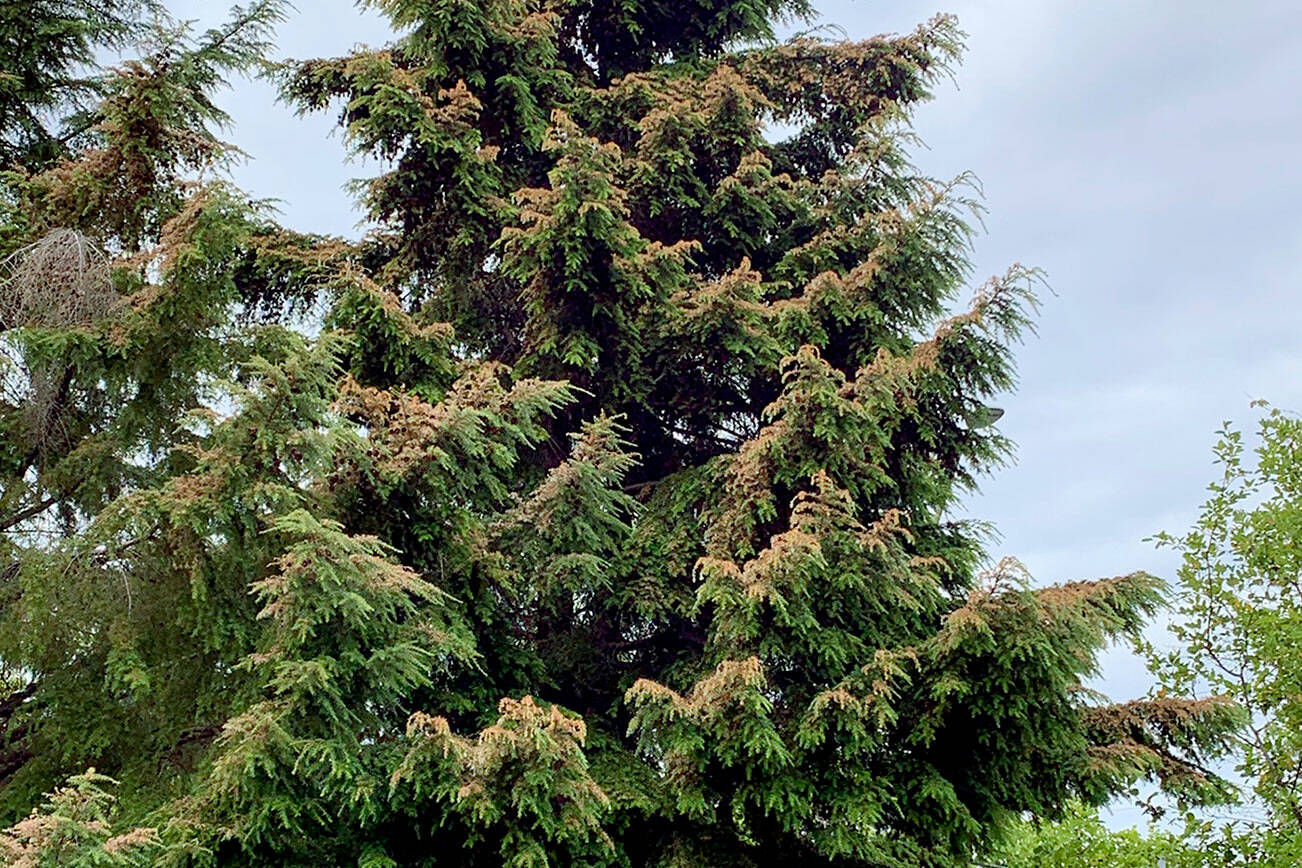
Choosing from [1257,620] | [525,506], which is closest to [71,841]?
[525,506]

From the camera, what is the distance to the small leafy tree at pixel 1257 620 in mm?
5953

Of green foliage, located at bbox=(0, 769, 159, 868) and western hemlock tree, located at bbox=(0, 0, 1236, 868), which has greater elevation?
western hemlock tree, located at bbox=(0, 0, 1236, 868)

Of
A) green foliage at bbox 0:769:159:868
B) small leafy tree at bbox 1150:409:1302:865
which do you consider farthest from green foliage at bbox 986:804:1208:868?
green foliage at bbox 0:769:159:868

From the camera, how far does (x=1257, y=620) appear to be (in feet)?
20.0

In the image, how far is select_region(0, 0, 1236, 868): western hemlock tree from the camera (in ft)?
18.6

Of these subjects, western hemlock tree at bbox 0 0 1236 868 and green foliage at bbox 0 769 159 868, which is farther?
western hemlock tree at bbox 0 0 1236 868

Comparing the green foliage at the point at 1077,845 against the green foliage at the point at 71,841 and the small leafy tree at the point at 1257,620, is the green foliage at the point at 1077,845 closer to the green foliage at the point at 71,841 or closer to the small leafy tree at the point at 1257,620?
the small leafy tree at the point at 1257,620

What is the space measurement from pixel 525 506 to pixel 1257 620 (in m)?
4.60

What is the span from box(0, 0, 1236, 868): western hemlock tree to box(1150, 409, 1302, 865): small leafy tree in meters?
0.30

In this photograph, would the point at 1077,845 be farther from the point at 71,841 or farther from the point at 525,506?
the point at 71,841

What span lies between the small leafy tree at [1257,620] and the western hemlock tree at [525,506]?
0.99ft

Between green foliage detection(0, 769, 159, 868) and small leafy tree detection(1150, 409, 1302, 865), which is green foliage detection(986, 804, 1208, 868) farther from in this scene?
green foliage detection(0, 769, 159, 868)

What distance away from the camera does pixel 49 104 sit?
356 inches

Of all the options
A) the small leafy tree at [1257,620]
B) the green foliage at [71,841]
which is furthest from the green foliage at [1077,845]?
the green foliage at [71,841]
